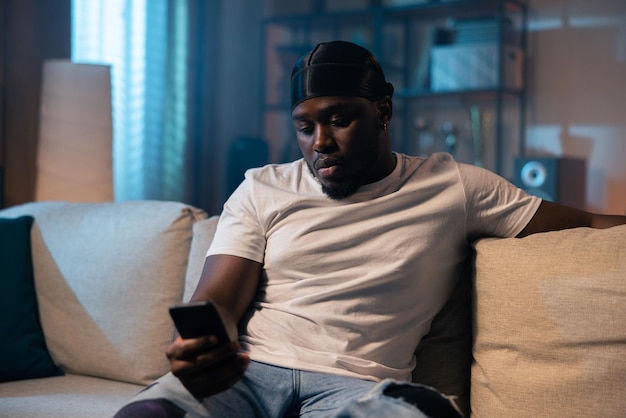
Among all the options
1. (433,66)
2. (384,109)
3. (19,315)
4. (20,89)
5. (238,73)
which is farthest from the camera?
(238,73)

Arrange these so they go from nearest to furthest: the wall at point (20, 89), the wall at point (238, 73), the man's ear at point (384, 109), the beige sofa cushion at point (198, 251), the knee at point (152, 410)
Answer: the knee at point (152, 410)
the man's ear at point (384, 109)
the beige sofa cushion at point (198, 251)
the wall at point (20, 89)
the wall at point (238, 73)

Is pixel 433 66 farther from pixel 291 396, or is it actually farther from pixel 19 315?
pixel 291 396

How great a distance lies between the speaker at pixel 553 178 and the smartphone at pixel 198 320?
114 inches

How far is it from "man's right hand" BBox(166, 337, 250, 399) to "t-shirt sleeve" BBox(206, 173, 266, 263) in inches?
13.9

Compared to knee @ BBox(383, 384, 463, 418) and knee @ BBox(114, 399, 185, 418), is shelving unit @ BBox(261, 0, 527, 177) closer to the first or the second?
knee @ BBox(383, 384, 463, 418)

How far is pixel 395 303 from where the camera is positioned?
4.85ft

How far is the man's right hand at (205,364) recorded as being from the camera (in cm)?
118

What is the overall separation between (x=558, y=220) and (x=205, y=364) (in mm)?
809

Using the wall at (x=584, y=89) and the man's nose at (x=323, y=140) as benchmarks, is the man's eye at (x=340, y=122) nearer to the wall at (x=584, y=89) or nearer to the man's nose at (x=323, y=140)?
the man's nose at (x=323, y=140)

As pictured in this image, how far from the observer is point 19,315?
1.98 meters

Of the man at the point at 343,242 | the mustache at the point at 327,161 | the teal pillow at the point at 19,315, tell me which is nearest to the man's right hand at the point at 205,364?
the man at the point at 343,242

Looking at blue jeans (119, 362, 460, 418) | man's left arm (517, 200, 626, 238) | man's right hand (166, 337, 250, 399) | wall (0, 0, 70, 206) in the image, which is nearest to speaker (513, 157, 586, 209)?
man's left arm (517, 200, 626, 238)

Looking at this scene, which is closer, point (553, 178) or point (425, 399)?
point (425, 399)

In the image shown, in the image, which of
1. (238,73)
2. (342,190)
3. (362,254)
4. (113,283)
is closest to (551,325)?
(362,254)
